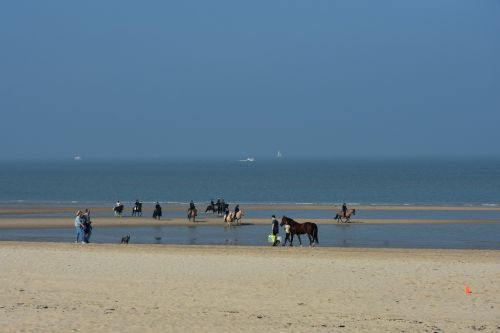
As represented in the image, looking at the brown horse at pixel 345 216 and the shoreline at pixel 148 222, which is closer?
the shoreline at pixel 148 222

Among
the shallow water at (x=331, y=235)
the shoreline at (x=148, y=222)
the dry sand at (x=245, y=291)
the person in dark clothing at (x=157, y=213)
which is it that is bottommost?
the dry sand at (x=245, y=291)

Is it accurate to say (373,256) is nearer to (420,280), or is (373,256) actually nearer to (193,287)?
(420,280)

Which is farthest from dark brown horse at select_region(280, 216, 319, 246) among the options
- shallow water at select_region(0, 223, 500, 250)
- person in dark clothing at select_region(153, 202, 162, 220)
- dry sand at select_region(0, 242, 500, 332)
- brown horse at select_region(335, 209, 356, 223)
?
person in dark clothing at select_region(153, 202, 162, 220)

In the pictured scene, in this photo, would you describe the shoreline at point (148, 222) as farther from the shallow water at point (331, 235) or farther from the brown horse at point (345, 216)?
the shallow water at point (331, 235)

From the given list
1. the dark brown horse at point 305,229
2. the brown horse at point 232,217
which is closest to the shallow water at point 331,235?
the brown horse at point 232,217

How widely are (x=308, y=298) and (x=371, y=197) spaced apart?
219 feet

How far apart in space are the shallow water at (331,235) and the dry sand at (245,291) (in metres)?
6.68

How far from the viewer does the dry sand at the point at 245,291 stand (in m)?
16.8

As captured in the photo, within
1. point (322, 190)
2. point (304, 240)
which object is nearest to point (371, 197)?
point (322, 190)

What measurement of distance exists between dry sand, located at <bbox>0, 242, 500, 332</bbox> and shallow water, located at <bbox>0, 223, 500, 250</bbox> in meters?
6.68

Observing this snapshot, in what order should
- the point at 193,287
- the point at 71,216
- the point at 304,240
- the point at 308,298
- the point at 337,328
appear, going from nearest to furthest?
the point at 337,328 → the point at 308,298 → the point at 193,287 → the point at 304,240 → the point at 71,216

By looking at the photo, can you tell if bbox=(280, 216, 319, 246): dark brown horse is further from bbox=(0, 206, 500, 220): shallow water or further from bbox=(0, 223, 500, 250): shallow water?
bbox=(0, 206, 500, 220): shallow water

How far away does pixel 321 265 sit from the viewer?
83.9 ft

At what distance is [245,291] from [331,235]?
19.9 m
